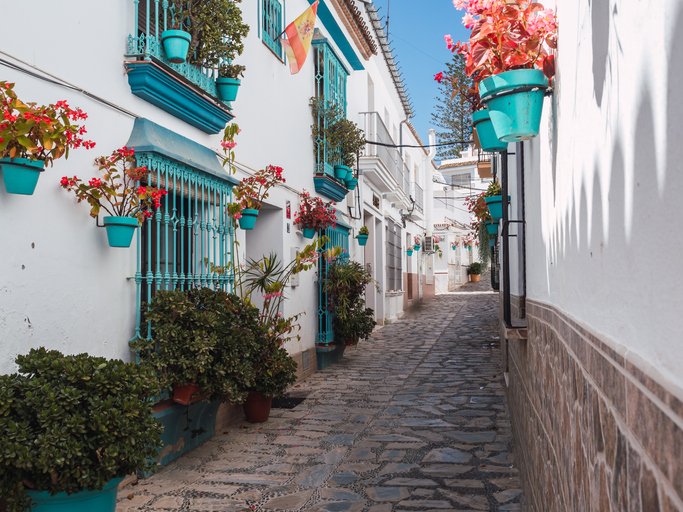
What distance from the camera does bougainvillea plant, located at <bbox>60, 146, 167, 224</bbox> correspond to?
4.47 metres

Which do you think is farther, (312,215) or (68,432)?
A: (312,215)

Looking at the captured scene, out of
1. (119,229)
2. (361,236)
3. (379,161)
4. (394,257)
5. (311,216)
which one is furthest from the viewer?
(394,257)

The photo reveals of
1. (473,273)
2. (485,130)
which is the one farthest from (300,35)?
(473,273)

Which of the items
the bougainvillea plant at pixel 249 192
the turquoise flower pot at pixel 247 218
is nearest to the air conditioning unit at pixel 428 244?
the bougainvillea plant at pixel 249 192

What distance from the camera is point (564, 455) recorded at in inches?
85.1

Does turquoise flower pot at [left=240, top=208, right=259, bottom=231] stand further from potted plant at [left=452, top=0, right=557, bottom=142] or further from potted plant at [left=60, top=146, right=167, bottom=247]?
potted plant at [left=452, top=0, right=557, bottom=142]

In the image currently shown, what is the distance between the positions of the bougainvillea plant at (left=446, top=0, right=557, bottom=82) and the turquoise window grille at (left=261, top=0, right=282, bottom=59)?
5.67 metres

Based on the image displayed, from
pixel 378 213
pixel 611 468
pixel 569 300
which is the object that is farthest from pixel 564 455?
pixel 378 213

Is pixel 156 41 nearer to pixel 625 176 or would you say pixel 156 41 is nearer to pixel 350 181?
pixel 625 176

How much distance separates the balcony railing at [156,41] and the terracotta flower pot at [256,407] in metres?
3.02

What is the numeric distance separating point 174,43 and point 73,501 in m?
3.51

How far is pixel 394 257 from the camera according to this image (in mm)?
19156

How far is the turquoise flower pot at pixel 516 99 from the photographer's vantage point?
2693mm

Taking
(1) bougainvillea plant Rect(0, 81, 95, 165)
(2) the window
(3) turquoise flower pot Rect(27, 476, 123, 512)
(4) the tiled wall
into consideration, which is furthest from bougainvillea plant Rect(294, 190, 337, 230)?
(2) the window
